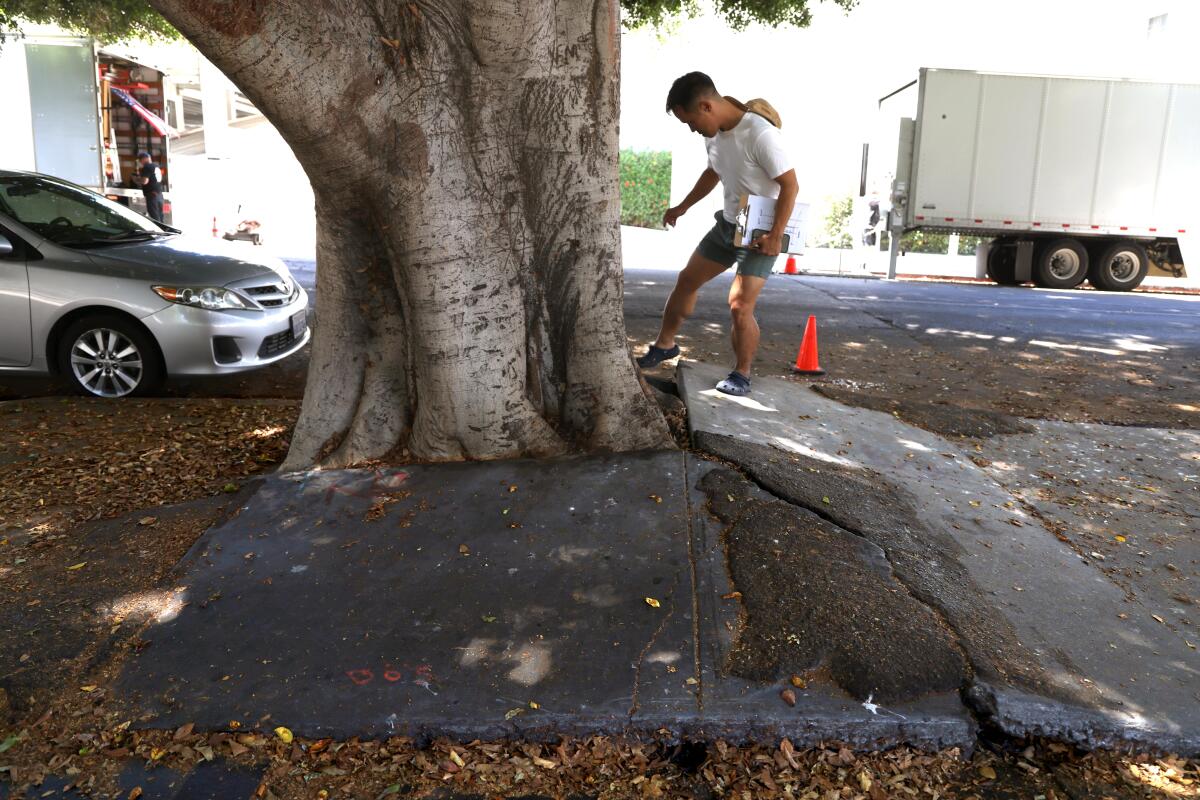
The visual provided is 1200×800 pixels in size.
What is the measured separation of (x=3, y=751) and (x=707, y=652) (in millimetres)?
2366

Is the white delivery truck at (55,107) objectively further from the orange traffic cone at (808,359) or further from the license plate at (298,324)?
the orange traffic cone at (808,359)

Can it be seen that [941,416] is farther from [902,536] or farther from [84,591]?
[84,591]

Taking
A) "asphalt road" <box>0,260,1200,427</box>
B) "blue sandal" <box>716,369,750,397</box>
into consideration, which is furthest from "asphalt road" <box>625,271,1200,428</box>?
"blue sandal" <box>716,369,750,397</box>

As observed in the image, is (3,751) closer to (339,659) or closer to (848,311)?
(339,659)

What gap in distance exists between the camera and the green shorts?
569 centimetres

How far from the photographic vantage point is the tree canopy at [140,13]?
13.0 meters

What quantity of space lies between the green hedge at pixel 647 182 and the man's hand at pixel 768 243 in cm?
2300

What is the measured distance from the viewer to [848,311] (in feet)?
37.4

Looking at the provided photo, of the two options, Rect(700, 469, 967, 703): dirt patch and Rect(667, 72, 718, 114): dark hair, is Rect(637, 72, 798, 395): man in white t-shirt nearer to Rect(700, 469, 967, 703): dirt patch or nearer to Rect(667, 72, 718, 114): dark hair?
Rect(667, 72, 718, 114): dark hair

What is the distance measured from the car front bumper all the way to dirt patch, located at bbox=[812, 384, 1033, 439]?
13.2 feet

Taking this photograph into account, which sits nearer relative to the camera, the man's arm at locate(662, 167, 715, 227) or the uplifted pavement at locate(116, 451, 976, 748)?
the uplifted pavement at locate(116, 451, 976, 748)

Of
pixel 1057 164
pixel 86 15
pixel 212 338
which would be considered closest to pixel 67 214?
pixel 212 338

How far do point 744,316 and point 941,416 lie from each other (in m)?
1.49

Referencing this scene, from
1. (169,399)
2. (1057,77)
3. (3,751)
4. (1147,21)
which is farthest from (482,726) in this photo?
(1147,21)
